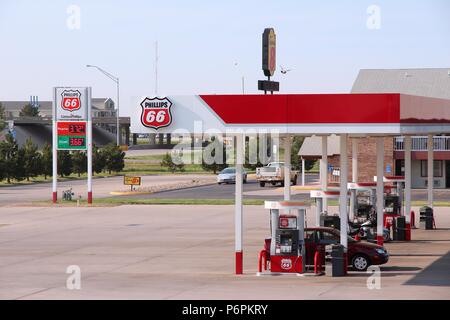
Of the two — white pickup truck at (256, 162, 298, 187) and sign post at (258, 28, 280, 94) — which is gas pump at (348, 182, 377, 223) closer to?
sign post at (258, 28, 280, 94)

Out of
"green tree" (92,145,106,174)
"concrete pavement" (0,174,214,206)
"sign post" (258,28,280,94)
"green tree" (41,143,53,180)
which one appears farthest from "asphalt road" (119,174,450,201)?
"green tree" (92,145,106,174)

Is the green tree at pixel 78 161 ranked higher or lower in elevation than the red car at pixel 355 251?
higher

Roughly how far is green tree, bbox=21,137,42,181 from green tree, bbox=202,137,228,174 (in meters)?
18.1

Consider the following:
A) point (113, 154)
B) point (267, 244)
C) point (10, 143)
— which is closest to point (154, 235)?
point (267, 244)

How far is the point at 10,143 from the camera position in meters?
88.6

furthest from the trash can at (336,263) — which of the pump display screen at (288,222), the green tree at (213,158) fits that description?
the green tree at (213,158)

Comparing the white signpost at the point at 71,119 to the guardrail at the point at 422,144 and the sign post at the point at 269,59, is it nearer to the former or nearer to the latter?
the sign post at the point at 269,59

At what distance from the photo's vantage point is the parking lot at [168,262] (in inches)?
948

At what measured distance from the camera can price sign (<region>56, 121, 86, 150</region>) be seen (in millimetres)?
60156

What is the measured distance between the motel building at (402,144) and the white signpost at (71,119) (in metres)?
19.6

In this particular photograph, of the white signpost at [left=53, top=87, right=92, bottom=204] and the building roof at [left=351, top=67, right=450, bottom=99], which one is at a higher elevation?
the building roof at [left=351, top=67, right=450, bottom=99]

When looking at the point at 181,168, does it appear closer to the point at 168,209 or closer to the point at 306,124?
the point at 168,209

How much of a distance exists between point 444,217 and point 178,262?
22.7m

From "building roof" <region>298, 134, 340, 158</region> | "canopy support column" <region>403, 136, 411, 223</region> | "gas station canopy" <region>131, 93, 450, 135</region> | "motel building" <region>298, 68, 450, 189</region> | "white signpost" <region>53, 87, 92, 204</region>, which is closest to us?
"gas station canopy" <region>131, 93, 450, 135</region>
